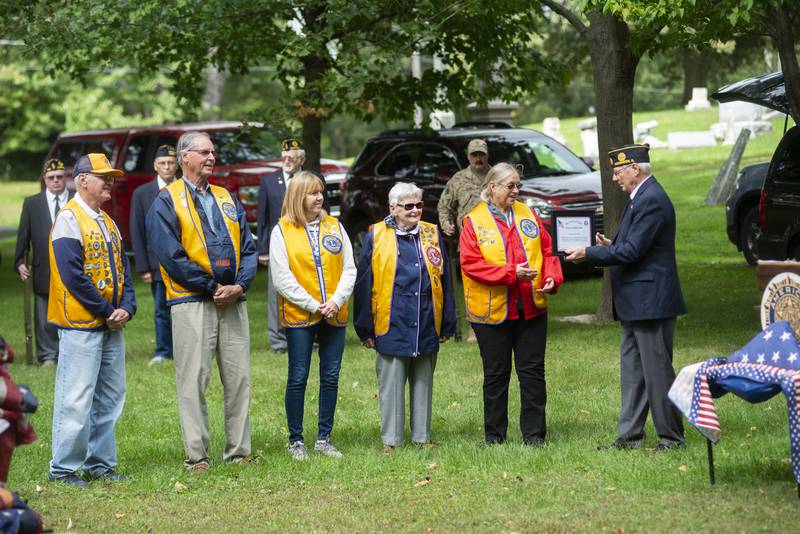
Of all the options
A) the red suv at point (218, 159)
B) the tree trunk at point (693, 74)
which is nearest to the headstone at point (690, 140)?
the tree trunk at point (693, 74)

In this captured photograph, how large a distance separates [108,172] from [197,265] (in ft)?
2.53

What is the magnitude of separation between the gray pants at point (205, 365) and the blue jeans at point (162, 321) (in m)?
4.61

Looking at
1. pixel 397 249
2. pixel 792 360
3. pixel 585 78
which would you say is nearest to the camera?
pixel 792 360

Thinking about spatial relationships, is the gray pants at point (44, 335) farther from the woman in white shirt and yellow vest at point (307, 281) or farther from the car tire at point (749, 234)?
the car tire at point (749, 234)

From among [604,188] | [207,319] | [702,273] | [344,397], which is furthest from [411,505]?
[702,273]

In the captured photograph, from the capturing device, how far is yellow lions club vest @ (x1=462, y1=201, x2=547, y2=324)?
321 inches

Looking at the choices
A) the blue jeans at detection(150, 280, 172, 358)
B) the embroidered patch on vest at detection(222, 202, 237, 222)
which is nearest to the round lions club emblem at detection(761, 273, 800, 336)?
the embroidered patch on vest at detection(222, 202, 237, 222)

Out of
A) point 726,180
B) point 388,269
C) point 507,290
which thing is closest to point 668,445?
point 507,290

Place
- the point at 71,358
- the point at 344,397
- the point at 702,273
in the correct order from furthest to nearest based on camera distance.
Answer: the point at 702,273 < the point at 344,397 < the point at 71,358

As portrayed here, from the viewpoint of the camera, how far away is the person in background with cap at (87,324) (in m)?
7.50

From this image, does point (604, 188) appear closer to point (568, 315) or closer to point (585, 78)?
point (568, 315)

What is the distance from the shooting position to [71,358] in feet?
24.7

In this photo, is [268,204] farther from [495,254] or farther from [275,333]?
[495,254]

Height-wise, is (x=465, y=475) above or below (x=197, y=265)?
below
